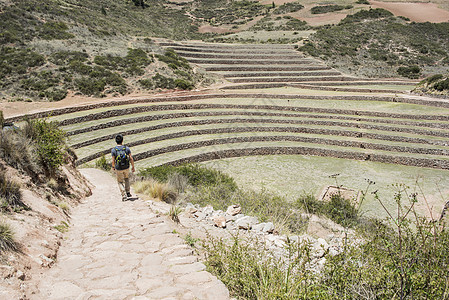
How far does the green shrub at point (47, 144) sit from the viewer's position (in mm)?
6863

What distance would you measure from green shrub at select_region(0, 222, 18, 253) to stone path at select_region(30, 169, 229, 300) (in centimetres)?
50

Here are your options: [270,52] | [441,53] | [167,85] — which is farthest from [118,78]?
[441,53]

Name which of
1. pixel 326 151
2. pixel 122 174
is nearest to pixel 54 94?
pixel 122 174

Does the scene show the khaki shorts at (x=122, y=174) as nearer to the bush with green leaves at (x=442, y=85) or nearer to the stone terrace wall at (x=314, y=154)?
the stone terrace wall at (x=314, y=154)

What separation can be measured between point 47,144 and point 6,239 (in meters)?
4.39

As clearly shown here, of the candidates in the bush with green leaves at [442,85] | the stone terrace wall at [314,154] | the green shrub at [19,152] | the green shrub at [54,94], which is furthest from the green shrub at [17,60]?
the bush with green leaves at [442,85]

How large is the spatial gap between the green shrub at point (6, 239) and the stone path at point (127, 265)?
50 cm

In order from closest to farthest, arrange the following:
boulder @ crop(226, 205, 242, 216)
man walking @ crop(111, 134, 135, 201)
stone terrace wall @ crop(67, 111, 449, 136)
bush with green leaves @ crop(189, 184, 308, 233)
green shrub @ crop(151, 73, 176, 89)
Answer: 1. boulder @ crop(226, 205, 242, 216)
2. bush with green leaves @ crop(189, 184, 308, 233)
3. man walking @ crop(111, 134, 135, 201)
4. stone terrace wall @ crop(67, 111, 449, 136)
5. green shrub @ crop(151, 73, 176, 89)

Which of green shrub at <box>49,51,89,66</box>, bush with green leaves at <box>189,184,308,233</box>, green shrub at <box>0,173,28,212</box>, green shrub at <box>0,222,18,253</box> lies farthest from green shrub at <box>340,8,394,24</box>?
green shrub at <box>0,222,18,253</box>

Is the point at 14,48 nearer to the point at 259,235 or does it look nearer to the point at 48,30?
the point at 48,30

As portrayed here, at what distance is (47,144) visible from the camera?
7.11 meters

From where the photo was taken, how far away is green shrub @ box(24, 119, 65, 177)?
6863 millimetres

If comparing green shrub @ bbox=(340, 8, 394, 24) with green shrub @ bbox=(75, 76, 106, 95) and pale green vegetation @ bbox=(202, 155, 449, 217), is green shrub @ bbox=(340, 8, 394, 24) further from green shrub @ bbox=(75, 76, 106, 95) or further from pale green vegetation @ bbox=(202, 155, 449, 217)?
pale green vegetation @ bbox=(202, 155, 449, 217)

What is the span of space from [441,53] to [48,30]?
5152cm
